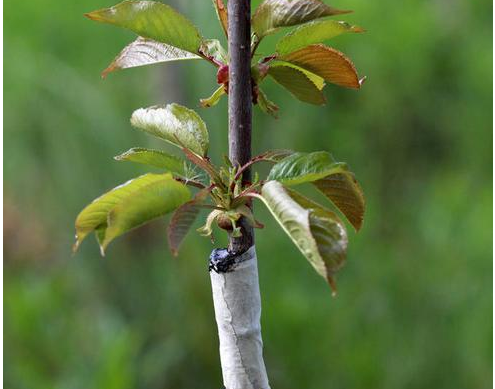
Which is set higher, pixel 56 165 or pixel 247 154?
pixel 247 154

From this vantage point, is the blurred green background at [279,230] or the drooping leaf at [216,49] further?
the blurred green background at [279,230]

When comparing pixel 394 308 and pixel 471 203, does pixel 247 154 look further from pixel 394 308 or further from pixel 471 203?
pixel 471 203

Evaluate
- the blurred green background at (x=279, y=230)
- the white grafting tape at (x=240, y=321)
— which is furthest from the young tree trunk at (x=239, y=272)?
the blurred green background at (x=279, y=230)

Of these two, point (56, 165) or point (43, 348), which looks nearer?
point (43, 348)

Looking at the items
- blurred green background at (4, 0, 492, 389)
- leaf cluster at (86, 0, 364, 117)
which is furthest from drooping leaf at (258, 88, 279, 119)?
blurred green background at (4, 0, 492, 389)

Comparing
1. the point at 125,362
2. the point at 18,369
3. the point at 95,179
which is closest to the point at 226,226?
the point at 125,362

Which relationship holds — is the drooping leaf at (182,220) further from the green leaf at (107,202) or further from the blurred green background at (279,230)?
the blurred green background at (279,230)

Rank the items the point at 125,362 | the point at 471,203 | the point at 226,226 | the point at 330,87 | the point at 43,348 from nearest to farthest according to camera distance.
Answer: the point at 226,226 → the point at 125,362 → the point at 43,348 → the point at 471,203 → the point at 330,87

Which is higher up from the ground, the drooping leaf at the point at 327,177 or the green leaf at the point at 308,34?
the green leaf at the point at 308,34
